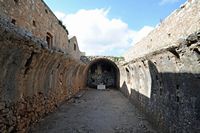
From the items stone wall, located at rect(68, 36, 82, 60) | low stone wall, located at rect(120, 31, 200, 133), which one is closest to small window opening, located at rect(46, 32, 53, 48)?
stone wall, located at rect(68, 36, 82, 60)

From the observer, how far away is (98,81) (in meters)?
25.7

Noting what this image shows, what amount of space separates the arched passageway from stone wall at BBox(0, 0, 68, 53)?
10.9 metres

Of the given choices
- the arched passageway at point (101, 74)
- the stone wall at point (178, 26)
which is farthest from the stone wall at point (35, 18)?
the arched passageway at point (101, 74)

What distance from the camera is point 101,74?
85.1 feet

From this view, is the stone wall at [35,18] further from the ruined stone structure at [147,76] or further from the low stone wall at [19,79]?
the low stone wall at [19,79]

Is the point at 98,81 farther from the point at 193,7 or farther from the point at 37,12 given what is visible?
the point at 193,7

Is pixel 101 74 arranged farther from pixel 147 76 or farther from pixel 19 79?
pixel 19 79

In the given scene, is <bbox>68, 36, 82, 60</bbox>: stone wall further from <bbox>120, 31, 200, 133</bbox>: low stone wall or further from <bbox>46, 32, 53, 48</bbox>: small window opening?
<bbox>120, 31, 200, 133</bbox>: low stone wall

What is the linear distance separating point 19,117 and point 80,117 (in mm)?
3431

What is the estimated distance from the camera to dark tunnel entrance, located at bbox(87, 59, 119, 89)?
25.8m

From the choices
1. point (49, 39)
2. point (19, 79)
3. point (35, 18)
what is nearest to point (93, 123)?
point (19, 79)

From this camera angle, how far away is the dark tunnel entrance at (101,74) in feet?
84.5

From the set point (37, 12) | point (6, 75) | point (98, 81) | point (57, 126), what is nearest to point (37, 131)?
point (57, 126)

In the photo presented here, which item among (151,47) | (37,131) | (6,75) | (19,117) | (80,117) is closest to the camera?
(6,75)
